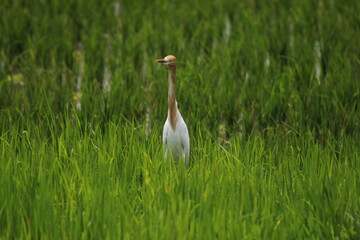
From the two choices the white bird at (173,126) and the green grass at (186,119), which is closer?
the green grass at (186,119)

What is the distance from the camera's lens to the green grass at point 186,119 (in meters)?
2.65

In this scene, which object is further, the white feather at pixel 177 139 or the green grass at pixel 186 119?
the white feather at pixel 177 139

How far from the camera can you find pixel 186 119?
4.06 metres

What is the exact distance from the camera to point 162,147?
129 inches

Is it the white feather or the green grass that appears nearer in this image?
the green grass

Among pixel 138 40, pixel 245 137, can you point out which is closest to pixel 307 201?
pixel 245 137

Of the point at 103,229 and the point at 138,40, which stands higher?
the point at 138,40

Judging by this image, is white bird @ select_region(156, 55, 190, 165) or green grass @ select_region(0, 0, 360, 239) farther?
white bird @ select_region(156, 55, 190, 165)

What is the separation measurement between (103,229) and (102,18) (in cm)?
430

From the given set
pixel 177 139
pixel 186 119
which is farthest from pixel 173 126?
pixel 186 119

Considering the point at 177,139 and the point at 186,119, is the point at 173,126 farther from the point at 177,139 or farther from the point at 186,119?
the point at 186,119

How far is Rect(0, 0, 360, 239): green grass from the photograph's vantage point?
265 cm

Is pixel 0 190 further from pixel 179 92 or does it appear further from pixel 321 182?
pixel 179 92

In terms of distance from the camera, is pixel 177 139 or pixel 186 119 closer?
pixel 177 139
